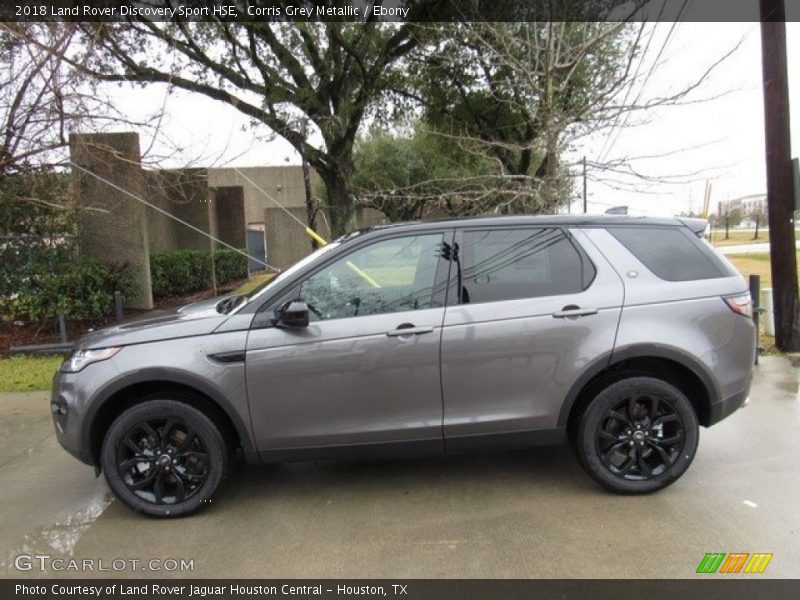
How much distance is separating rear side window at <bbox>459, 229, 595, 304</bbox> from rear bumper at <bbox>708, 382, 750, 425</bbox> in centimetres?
116

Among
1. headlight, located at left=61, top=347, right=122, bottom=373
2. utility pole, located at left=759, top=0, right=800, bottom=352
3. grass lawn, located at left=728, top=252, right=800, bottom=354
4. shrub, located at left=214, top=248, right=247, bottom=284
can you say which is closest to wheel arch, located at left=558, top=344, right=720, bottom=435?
headlight, located at left=61, top=347, right=122, bottom=373

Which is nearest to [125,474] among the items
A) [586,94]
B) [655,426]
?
[655,426]

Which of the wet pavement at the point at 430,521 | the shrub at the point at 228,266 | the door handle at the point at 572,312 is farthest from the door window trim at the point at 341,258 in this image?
the shrub at the point at 228,266

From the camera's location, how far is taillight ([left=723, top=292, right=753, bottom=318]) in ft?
12.2

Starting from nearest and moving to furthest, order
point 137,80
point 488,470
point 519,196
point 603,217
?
point 603,217 → point 488,470 → point 519,196 → point 137,80

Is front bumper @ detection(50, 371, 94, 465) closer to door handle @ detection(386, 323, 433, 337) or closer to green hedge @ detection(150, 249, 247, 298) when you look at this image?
door handle @ detection(386, 323, 433, 337)

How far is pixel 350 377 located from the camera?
3.49 meters

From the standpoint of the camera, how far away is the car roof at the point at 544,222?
151 inches

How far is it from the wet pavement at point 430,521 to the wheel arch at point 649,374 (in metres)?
0.54

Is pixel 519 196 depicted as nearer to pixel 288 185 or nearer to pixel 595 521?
pixel 595 521

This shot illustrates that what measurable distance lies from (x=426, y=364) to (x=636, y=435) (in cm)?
142

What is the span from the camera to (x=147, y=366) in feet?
11.4

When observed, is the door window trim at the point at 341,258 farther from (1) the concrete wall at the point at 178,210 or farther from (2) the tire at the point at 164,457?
(1) the concrete wall at the point at 178,210

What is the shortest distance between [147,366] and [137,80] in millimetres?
9872
